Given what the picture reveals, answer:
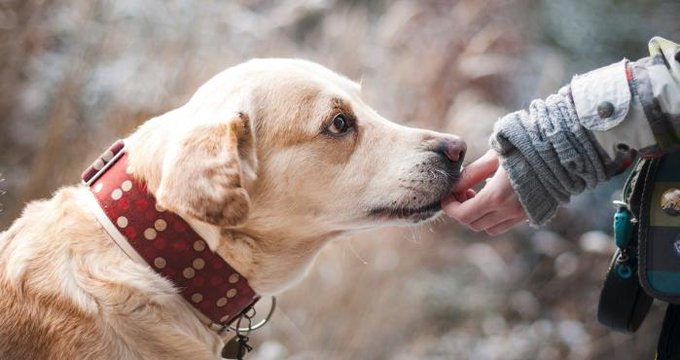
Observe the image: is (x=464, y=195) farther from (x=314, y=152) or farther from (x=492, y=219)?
(x=314, y=152)

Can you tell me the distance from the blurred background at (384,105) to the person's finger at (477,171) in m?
1.30

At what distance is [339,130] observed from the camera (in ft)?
5.91

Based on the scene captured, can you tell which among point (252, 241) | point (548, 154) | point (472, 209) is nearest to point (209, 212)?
point (252, 241)

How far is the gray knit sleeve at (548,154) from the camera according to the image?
1468 mm

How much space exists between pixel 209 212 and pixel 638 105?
901mm

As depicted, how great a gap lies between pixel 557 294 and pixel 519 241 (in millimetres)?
289

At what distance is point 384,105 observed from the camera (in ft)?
10.5

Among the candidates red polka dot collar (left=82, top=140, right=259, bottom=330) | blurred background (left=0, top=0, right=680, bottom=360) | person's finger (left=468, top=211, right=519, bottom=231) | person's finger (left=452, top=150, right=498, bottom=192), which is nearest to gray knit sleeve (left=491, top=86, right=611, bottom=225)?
person's finger (left=468, top=211, right=519, bottom=231)

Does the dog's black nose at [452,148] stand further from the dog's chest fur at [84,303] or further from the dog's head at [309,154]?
the dog's chest fur at [84,303]

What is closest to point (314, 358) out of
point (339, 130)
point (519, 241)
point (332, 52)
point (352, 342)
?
point (352, 342)

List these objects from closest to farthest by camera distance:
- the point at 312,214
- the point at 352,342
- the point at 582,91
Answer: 1. the point at 582,91
2. the point at 312,214
3. the point at 352,342

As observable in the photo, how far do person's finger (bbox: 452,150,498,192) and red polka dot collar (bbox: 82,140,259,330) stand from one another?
0.62 m

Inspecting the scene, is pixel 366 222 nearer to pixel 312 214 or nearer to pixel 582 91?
pixel 312 214

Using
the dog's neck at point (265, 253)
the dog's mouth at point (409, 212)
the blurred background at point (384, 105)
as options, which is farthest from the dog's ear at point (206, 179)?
the blurred background at point (384, 105)
